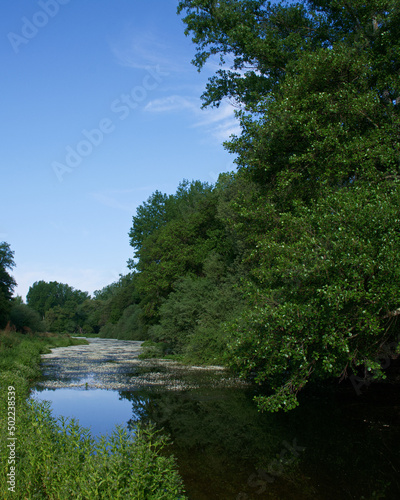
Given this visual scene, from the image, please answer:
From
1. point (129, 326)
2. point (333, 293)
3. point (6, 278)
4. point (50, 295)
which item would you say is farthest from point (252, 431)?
point (50, 295)

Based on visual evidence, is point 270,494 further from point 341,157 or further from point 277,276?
point 341,157

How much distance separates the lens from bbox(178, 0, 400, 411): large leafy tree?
941 cm

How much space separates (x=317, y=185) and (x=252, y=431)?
26.9ft

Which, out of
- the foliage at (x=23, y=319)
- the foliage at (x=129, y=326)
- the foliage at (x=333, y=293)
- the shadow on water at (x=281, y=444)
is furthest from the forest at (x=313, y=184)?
the foliage at (x=129, y=326)

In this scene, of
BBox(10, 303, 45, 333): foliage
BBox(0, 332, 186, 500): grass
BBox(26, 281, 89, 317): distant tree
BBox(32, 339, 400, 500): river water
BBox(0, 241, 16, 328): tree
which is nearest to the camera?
BBox(0, 332, 186, 500): grass

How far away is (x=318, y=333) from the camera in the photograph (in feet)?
32.6

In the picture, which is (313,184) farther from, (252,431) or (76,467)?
(76,467)

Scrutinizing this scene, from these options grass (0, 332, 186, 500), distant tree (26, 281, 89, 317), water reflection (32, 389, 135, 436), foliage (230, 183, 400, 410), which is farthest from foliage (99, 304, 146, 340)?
distant tree (26, 281, 89, 317)

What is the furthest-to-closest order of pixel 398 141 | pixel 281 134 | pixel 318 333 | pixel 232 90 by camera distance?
pixel 232 90 < pixel 281 134 < pixel 398 141 < pixel 318 333

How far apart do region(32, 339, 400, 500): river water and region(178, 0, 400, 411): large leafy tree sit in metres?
1.41

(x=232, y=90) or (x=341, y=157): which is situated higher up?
(x=232, y=90)

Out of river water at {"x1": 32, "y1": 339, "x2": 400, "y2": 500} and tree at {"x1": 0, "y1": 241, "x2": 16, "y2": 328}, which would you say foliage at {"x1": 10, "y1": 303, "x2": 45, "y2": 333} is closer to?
tree at {"x1": 0, "y1": 241, "x2": 16, "y2": 328}

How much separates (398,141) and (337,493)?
10008 mm

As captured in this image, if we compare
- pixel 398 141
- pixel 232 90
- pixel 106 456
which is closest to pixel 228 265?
pixel 232 90
